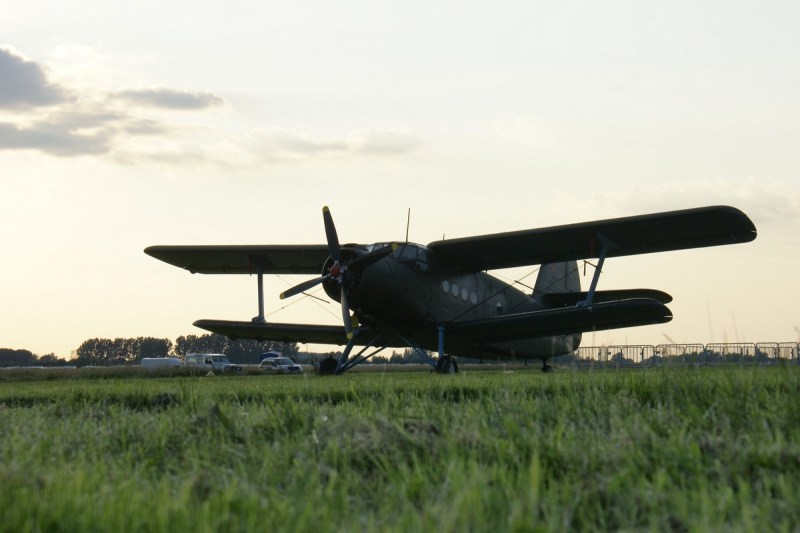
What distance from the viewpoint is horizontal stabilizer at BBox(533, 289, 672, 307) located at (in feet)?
79.9

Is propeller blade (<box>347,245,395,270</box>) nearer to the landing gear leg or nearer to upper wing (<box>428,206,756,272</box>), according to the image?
upper wing (<box>428,206,756,272</box>)

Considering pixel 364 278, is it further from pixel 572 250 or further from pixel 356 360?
pixel 572 250

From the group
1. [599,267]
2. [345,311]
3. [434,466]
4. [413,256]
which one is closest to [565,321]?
[599,267]

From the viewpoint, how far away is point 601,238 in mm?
20344

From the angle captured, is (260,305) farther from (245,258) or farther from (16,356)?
(16,356)

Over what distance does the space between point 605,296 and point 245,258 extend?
11199mm

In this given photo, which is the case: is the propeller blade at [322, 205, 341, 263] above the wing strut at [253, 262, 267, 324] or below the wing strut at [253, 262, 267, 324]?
above

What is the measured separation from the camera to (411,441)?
427cm

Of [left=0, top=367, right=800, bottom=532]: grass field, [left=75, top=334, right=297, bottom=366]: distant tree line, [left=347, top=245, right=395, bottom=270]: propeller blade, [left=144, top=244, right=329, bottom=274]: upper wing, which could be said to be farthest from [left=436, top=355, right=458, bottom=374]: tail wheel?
[left=75, top=334, right=297, bottom=366]: distant tree line

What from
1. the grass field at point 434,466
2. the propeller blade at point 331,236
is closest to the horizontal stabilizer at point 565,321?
the propeller blade at point 331,236

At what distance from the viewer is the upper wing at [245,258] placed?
24.0 meters

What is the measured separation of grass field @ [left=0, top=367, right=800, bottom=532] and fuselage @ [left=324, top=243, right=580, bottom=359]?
46.3 ft

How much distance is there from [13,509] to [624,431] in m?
2.91

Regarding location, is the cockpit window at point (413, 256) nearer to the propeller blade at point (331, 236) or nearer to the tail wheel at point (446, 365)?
the propeller blade at point (331, 236)
